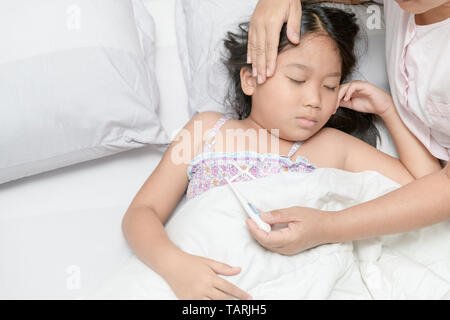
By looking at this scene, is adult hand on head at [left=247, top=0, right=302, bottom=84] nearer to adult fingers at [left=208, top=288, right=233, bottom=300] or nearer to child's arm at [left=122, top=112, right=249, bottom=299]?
child's arm at [left=122, top=112, right=249, bottom=299]

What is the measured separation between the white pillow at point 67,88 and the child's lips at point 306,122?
36cm

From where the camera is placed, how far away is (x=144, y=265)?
993 millimetres

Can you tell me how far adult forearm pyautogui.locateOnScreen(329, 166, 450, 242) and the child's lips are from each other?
24 centimetres

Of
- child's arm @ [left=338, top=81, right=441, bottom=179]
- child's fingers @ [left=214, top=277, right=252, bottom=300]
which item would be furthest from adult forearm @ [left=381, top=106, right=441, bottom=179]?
child's fingers @ [left=214, top=277, right=252, bottom=300]

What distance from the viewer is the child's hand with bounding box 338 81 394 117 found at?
1219mm

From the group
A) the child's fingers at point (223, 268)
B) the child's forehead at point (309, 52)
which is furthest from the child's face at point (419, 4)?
the child's fingers at point (223, 268)

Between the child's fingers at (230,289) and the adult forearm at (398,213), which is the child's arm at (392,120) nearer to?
the adult forearm at (398,213)

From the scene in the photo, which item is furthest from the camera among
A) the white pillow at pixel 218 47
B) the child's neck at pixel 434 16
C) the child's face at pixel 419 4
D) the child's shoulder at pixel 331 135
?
the white pillow at pixel 218 47

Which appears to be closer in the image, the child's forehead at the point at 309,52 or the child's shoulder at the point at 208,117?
the child's forehead at the point at 309,52

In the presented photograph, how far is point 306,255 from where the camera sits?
0.98 m

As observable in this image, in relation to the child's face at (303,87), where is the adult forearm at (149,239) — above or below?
below

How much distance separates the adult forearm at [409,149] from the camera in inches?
45.9
